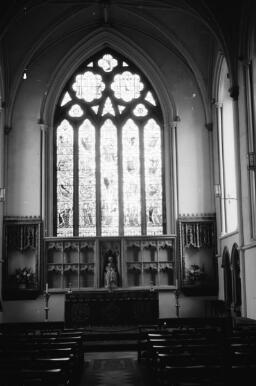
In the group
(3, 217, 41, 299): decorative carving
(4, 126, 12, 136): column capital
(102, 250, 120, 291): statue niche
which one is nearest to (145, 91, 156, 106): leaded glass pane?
(4, 126, 12, 136): column capital

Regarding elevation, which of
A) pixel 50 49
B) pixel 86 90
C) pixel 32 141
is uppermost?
pixel 50 49

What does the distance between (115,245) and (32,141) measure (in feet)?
17.2

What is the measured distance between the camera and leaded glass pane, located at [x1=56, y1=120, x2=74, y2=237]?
22.0m

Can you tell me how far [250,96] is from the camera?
17344 millimetres

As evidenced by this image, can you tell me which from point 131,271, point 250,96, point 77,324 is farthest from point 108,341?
point 250,96

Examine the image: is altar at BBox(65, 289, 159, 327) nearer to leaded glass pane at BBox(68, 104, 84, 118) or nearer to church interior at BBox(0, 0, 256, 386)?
church interior at BBox(0, 0, 256, 386)

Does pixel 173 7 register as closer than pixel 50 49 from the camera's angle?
Yes

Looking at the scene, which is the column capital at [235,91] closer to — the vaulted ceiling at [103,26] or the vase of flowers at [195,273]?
the vaulted ceiling at [103,26]

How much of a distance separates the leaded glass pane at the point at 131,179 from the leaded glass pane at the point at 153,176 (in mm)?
365

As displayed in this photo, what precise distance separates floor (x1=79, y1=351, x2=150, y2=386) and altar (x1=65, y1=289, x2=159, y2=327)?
13.2 feet

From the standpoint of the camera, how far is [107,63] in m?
23.2

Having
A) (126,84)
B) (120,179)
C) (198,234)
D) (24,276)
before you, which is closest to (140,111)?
(126,84)

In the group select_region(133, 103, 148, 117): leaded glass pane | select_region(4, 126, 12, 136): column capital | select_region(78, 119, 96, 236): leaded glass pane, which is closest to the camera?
select_region(4, 126, 12, 136): column capital

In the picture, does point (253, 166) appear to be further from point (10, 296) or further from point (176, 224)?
point (10, 296)
